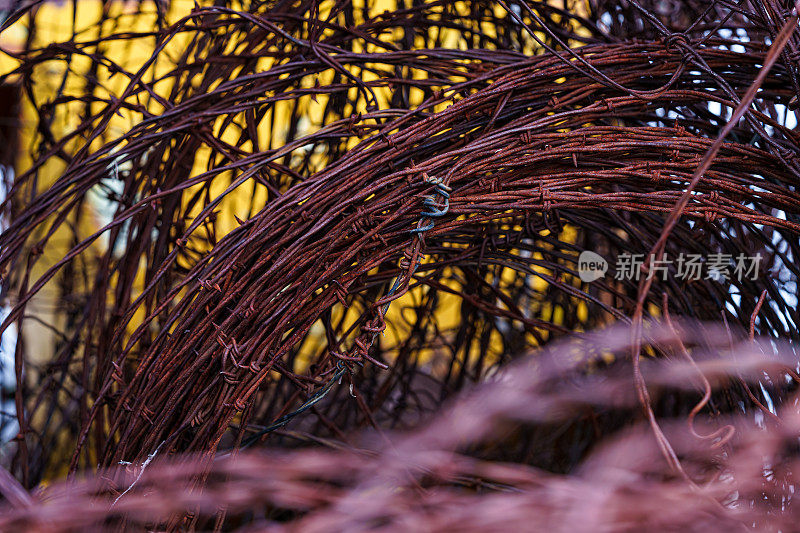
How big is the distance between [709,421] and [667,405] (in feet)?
0.64

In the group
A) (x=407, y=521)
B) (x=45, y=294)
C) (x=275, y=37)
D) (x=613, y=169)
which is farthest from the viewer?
(x=45, y=294)

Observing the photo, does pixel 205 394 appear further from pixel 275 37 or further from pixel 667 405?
pixel 667 405

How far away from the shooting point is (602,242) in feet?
3.75

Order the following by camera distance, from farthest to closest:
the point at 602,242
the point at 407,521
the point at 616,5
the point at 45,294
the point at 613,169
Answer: the point at 45,294 → the point at 602,242 → the point at 616,5 → the point at 613,169 → the point at 407,521

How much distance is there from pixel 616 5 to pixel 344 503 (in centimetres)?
85

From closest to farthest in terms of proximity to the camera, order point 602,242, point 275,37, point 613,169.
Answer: point 613,169, point 275,37, point 602,242

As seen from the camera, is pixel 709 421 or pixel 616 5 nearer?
pixel 709 421

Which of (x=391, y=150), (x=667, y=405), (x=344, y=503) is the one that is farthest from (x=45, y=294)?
(x=344, y=503)

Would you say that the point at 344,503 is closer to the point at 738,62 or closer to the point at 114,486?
the point at 114,486

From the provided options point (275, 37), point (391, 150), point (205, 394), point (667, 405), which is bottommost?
point (667, 405)

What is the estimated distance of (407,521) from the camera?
28 cm

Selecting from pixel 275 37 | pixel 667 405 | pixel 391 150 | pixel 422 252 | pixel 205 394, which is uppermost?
pixel 275 37

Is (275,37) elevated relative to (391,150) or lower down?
elevated

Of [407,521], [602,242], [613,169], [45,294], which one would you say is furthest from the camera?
[45,294]
